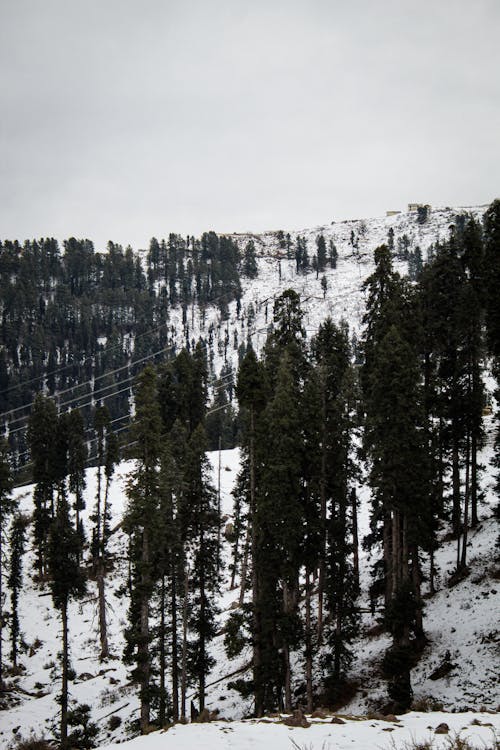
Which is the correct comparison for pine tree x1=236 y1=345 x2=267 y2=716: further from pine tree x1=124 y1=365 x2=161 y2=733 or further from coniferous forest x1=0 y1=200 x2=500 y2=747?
pine tree x1=124 y1=365 x2=161 y2=733

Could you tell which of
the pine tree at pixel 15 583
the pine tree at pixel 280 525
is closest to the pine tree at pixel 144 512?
the pine tree at pixel 280 525

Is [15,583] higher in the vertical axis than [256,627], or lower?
lower

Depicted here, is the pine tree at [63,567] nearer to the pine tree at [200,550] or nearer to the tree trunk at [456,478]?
the pine tree at [200,550]

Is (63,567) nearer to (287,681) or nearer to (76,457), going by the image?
(287,681)

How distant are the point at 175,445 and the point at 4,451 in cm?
1080

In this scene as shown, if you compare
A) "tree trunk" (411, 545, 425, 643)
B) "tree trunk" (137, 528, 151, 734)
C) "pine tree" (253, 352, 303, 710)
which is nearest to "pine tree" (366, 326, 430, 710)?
"tree trunk" (411, 545, 425, 643)

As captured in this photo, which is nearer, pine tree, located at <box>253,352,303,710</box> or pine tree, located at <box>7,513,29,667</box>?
pine tree, located at <box>253,352,303,710</box>

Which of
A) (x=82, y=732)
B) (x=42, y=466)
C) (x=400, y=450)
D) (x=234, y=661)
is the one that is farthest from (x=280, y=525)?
(x=42, y=466)

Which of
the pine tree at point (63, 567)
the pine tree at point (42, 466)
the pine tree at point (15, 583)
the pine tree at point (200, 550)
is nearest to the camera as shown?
the pine tree at point (200, 550)

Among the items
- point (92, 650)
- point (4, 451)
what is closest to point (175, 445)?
point (4, 451)

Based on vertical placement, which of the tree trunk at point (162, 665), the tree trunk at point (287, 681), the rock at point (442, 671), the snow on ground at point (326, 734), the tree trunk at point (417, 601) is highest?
the snow on ground at point (326, 734)

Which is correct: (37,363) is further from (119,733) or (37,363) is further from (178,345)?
(119,733)

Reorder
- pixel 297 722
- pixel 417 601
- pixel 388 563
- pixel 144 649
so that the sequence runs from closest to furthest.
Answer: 1. pixel 297 722
2. pixel 417 601
3. pixel 144 649
4. pixel 388 563

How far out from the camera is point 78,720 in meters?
24.4
